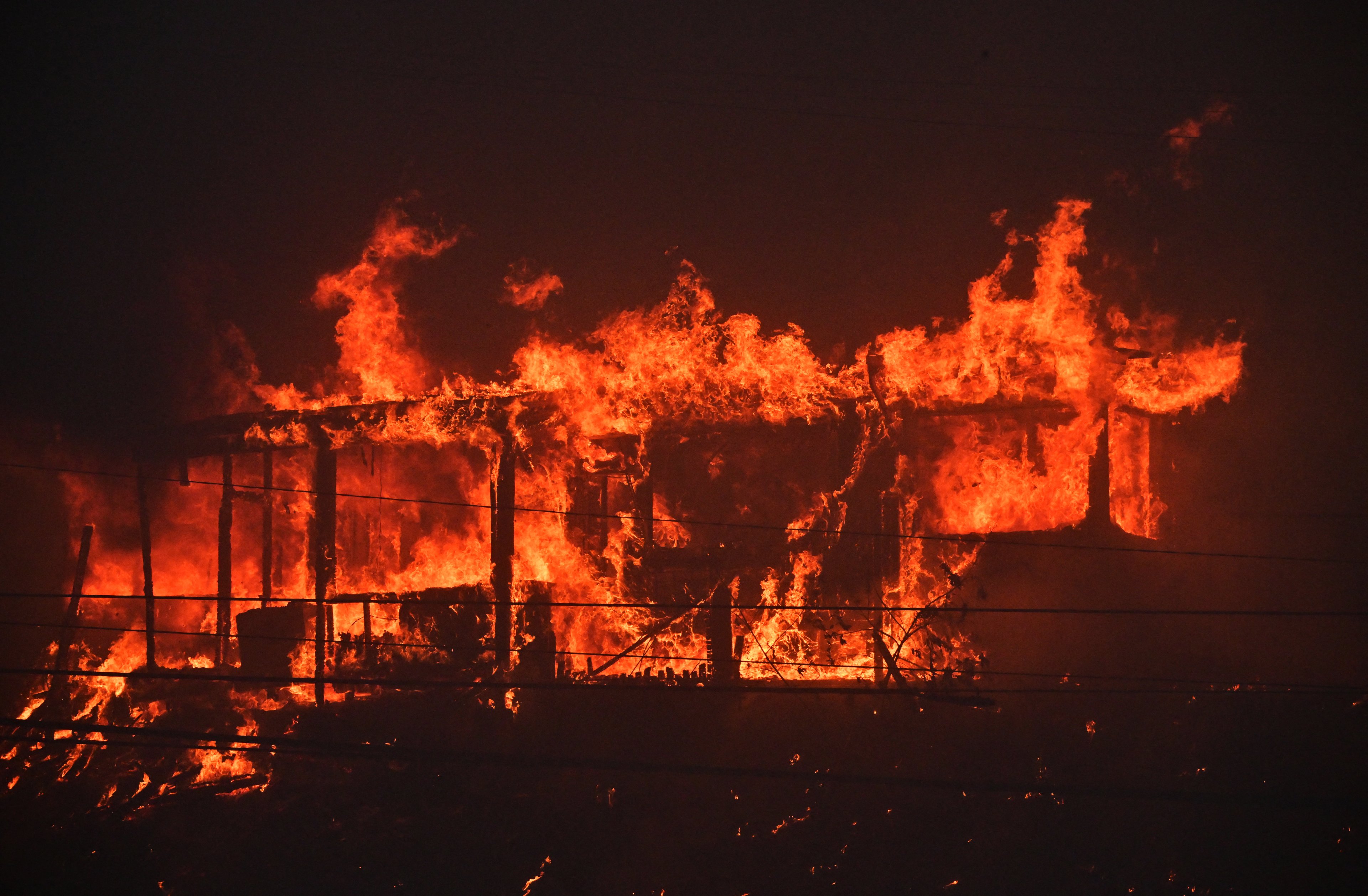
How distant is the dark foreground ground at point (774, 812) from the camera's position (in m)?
15.3

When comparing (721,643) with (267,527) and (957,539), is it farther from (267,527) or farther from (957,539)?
(267,527)

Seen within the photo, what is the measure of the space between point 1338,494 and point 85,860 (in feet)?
96.7

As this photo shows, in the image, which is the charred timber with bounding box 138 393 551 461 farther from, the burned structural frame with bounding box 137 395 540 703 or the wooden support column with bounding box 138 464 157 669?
the wooden support column with bounding box 138 464 157 669

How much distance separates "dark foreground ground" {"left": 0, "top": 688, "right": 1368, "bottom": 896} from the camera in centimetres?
1532

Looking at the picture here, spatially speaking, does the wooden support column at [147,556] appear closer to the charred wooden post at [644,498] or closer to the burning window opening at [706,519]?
the burning window opening at [706,519]

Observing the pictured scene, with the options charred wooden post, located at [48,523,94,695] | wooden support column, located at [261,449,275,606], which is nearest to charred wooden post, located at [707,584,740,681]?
→ wooden support column, located at [261,449,275,606]

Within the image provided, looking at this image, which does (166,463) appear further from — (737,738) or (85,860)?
(737,738)

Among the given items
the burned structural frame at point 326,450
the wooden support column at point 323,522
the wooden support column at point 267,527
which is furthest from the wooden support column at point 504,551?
the wooden support column at point 267,527

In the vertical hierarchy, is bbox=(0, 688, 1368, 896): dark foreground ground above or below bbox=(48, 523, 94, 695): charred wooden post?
below

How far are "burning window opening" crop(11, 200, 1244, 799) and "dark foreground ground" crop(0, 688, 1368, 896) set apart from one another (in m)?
1.41

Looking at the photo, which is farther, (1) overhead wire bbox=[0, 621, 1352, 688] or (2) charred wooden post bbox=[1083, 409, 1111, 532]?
(2) charred wooden post bbox=[1083, 409, 1111, 532]

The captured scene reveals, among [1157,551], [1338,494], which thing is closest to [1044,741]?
→ [1157,551]

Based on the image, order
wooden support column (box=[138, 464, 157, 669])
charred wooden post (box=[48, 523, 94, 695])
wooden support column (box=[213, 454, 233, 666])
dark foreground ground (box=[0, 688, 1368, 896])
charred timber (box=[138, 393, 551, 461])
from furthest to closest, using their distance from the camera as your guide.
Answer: wooden support column (box=[213, 454, 233, 666])
charred wooden post (box=[48, 523, 94, 695])
wooden support column (box=[138, 464, 157, 669])
charred timber (box=[138, 393, 551, 461])
dark foreground ground (box=[0, 688, 1368, 896])

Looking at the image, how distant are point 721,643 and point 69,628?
15.0 metres
